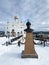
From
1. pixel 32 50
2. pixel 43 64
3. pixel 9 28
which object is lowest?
pixel 43 64

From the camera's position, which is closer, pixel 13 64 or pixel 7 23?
pixel 13 64

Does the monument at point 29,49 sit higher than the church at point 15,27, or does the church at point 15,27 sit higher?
the church at point 15,27

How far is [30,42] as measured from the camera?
6758 millimetres

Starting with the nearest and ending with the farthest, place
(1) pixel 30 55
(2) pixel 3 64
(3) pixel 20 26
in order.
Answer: (2) pixel 3 64 → (1) pixel 30 55 → (3) pixel 20 26

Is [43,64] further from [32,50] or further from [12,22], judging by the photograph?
[12,22]

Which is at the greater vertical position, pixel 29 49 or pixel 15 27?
pixel 15 27

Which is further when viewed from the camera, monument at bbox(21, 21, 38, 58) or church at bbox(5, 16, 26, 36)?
church at bbox(5, 16, 26, 36)

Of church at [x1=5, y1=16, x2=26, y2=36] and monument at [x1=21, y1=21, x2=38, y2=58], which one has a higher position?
church at [x1=5, y1=16, x2=26, y2=36]

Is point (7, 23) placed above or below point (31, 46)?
above

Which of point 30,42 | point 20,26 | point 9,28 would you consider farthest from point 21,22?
point 30,42

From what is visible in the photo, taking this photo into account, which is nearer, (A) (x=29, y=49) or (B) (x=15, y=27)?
(A) (x=29, y=49)

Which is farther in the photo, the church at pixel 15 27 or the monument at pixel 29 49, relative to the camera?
the church at pixel 15 27

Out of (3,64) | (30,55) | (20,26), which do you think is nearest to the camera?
(3,64)

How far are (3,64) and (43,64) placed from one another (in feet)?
5.12
